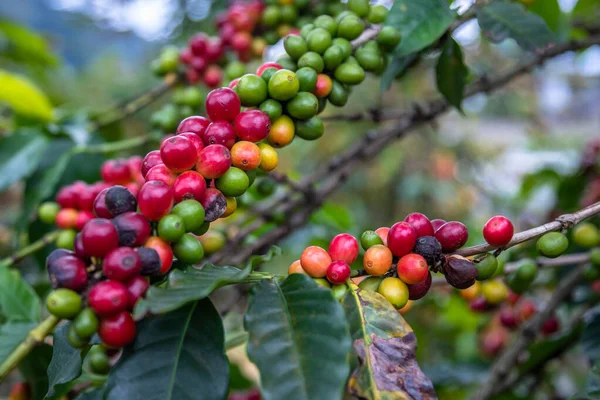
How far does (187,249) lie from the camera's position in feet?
2.13

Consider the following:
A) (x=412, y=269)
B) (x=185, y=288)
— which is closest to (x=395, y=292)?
(x=412, y=269)

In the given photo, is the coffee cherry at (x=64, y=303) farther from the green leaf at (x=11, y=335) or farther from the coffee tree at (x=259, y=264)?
the green leaf at (x=11, y=335)

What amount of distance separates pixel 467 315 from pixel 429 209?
1.58m

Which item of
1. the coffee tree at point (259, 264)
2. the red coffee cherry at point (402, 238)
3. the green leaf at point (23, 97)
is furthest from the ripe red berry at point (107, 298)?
the green leaf at point (23, 97)

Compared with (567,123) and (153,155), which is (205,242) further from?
(567,123)

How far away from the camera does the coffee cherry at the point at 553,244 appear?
701mm

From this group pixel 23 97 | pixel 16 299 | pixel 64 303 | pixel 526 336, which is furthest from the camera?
pixel 23 97

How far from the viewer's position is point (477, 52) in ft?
9.04

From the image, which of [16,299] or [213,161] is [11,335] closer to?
[16,299]

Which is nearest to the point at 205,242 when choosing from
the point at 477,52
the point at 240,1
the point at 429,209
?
the point at 240,1

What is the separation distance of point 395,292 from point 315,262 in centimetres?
11

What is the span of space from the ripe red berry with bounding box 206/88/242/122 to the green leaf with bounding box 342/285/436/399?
31 centimetres

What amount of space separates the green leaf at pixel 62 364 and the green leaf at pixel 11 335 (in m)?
0.06

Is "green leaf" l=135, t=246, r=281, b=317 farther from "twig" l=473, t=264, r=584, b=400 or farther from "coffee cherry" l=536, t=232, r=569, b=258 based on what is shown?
"twig" l=473, t=264, r=584, b=400
